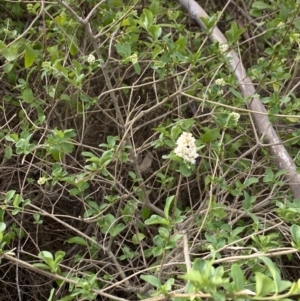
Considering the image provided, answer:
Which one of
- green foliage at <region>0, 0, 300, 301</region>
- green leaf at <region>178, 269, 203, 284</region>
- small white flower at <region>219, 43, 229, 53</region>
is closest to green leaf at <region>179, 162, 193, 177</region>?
green foliage at <region>0, 0, 300, 301</region>

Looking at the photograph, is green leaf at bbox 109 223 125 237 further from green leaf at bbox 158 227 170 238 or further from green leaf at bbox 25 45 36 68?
green leaf at bbox 25 45 36 68

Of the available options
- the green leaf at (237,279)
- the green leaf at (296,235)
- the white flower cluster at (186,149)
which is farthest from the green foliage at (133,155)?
the green leaf at (237,279)

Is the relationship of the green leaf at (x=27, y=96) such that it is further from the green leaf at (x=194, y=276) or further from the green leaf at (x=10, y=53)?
the green leaf at (x=194, y=276)

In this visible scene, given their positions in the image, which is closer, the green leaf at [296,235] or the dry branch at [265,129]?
the green leaf at [296,235]

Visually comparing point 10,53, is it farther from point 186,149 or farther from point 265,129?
point 265,129

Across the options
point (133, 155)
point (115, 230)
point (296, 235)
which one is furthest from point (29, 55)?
point (296, 235)

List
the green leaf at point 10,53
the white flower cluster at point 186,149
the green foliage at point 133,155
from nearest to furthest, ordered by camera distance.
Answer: the white flower cluster at point 186,149 → the green foliage at point 133,155 → the green leaf at point 10,53

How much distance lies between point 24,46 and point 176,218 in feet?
2.16

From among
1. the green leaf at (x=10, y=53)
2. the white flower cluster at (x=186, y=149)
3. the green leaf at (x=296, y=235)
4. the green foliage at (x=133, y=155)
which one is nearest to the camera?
the green leaf at (x=296, y=235)

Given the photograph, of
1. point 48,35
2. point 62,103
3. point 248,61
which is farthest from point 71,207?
point 248,61

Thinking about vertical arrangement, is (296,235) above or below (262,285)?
below

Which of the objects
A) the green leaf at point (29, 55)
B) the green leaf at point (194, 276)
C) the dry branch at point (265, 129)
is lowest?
the dry branch at point (265, 129)

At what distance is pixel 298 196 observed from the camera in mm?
1571

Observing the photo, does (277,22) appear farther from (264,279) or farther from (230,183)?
(264,279)
